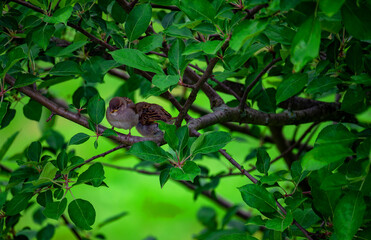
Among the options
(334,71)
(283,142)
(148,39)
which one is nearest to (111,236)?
(283,142)

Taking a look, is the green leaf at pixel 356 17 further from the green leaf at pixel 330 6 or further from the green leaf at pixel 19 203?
the green leaf at pixel 19 203

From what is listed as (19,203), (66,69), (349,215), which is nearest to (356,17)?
(349,215)

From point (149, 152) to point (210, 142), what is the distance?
0.17 meters

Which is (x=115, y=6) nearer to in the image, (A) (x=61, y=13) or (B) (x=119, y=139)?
(A) (x=61, y=13)

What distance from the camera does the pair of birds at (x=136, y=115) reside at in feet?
7.28

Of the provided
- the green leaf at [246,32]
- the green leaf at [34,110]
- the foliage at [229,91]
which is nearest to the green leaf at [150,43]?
the foliage at [229,91]

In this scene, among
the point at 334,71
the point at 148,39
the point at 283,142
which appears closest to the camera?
the point at 334,71

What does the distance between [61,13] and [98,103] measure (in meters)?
0.35

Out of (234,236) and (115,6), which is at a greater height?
(115,6)

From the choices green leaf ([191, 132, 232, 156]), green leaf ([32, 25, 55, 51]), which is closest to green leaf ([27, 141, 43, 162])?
green leaf ([32, 25, 55, 51])

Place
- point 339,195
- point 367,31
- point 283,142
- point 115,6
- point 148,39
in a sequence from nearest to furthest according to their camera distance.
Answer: point 367,31 → point 339,195 → point 148,39 → point 115,6 → point 283,142

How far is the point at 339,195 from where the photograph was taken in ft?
3.81

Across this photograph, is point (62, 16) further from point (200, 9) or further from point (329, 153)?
point (329, 153)

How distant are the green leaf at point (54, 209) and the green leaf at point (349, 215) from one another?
77 centimetres
